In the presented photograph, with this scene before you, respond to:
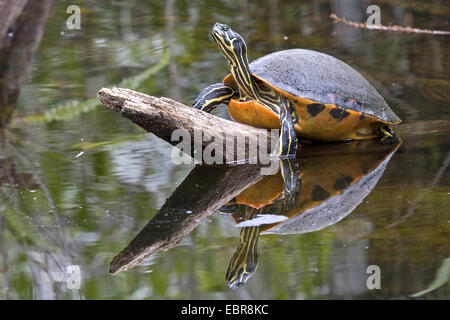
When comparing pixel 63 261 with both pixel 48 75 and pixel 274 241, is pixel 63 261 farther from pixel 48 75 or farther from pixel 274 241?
pixel 48 75

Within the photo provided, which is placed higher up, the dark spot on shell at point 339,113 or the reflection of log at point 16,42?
the dark spot on shell at point 339,113

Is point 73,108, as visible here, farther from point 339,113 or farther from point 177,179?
point 339,113

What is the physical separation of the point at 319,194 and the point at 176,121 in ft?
2.50

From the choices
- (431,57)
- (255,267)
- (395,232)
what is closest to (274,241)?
(255,267)

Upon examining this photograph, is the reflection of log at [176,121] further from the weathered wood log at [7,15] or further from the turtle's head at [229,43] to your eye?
the weathered wood log at [7,15]

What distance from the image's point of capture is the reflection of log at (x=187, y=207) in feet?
7.68

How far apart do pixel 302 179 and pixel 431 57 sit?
256 centimetres

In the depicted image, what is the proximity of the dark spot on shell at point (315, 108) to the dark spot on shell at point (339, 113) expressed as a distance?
0.06 m

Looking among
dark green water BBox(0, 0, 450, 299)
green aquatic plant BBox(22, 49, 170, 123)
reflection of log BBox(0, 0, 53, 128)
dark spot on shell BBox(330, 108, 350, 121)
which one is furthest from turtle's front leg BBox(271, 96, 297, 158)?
reflection of log BBox(0, 0, 53, 128)

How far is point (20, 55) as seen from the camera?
19.1 feet

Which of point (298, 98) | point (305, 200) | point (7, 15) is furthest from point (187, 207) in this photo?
point (7, 15)

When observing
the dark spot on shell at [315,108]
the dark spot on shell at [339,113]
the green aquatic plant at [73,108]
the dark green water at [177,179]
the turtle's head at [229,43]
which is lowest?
the green aquatic plant at [73,108]

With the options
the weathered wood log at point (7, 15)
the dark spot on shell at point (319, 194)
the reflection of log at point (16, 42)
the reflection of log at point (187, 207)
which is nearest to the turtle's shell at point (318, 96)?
the reflection of log at point (187, 207)

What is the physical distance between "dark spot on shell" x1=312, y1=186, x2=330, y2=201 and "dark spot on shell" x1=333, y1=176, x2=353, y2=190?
7 cm
